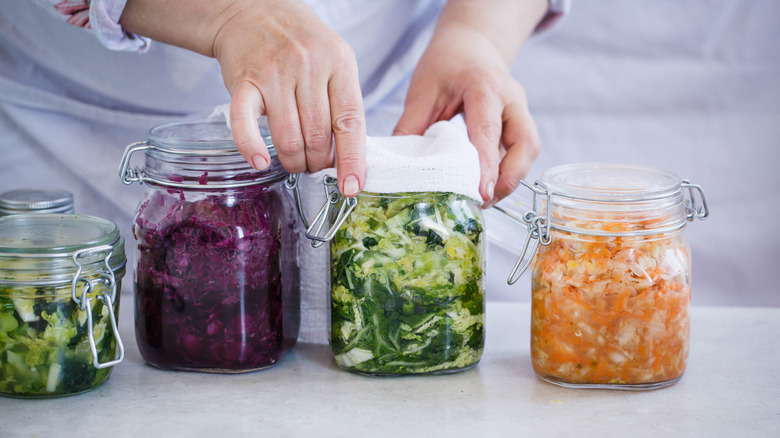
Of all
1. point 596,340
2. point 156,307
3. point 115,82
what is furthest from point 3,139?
point 596,340

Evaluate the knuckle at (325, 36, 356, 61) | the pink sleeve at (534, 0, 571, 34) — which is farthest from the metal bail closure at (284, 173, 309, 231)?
the pink sleeve at (534, 0, 571, 34)

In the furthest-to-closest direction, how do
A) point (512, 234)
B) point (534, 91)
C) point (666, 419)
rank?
point (534, 91) → point (512, 234) → point (666, 419)

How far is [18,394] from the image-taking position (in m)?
0.70

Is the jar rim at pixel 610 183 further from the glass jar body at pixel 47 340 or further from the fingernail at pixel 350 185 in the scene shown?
the glass jar body at pixel 47 340

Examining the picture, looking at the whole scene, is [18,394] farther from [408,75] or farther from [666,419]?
[408,75]

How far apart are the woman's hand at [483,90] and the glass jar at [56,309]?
0.39 metres

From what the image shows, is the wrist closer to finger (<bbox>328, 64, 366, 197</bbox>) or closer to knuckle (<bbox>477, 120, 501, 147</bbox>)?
finger (<bbox>328, 64, 366, 197</bbox>)

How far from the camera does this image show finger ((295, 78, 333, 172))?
0.71 metres

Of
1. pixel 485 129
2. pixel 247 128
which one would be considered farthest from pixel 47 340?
pixel 485 129

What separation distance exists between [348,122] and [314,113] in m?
0.03

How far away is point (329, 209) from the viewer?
771 mm

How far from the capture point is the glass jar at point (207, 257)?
2.35 ft

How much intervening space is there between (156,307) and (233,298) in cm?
8

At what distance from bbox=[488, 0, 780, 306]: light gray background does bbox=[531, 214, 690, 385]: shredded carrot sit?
2.84ft
